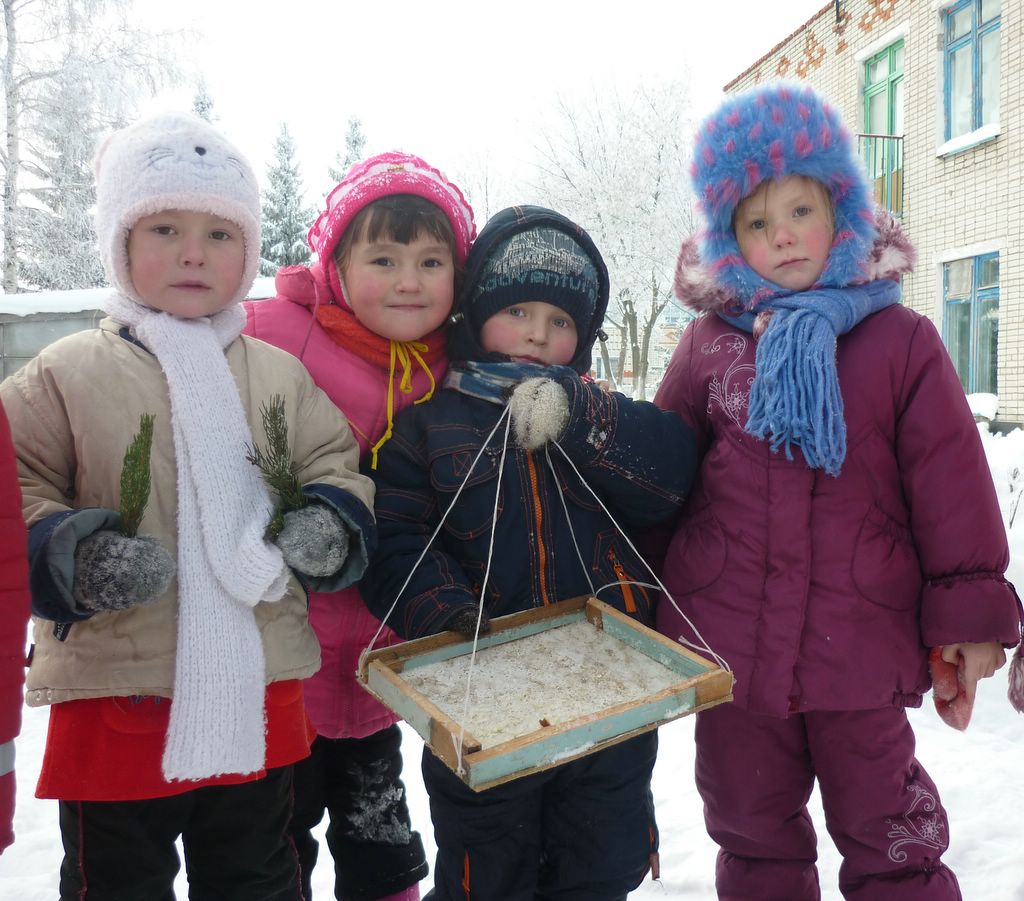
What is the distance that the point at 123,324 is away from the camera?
1572mm

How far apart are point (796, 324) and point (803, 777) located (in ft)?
3.57

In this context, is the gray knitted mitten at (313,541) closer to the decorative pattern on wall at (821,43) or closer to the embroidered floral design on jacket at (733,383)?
the embroidered floral design on jacket at (733,383)

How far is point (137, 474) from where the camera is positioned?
1250 millimetres

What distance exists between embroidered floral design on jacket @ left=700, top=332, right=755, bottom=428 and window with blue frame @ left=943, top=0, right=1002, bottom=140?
31.8ft

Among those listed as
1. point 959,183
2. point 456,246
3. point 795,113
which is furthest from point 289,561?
point 959,183

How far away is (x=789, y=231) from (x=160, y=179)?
4.53 ft

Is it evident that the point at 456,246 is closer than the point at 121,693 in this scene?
No

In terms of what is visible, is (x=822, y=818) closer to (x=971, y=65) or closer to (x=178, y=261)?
(x=178, y=261)

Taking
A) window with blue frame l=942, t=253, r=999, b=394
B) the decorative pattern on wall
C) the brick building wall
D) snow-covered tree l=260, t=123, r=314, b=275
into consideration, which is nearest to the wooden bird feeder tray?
the brick building wall

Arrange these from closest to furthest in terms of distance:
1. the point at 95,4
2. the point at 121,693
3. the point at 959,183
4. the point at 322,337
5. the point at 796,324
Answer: the point at 121,693
the point at 796,324
the point at 322,337
the point at 959,183
the point at 95,4

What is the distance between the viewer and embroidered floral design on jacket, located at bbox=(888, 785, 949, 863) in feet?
5.60

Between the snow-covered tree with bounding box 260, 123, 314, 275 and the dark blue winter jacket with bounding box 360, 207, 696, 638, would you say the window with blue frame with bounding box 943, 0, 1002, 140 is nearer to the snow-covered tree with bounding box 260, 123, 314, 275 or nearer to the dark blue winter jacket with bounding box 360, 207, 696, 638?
the dark blue winter jacket with bounding box 360, 207, 696, 638

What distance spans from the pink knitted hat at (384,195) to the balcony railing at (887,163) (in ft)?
35.0

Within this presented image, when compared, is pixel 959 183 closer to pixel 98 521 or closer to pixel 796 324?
pixel 796 324
